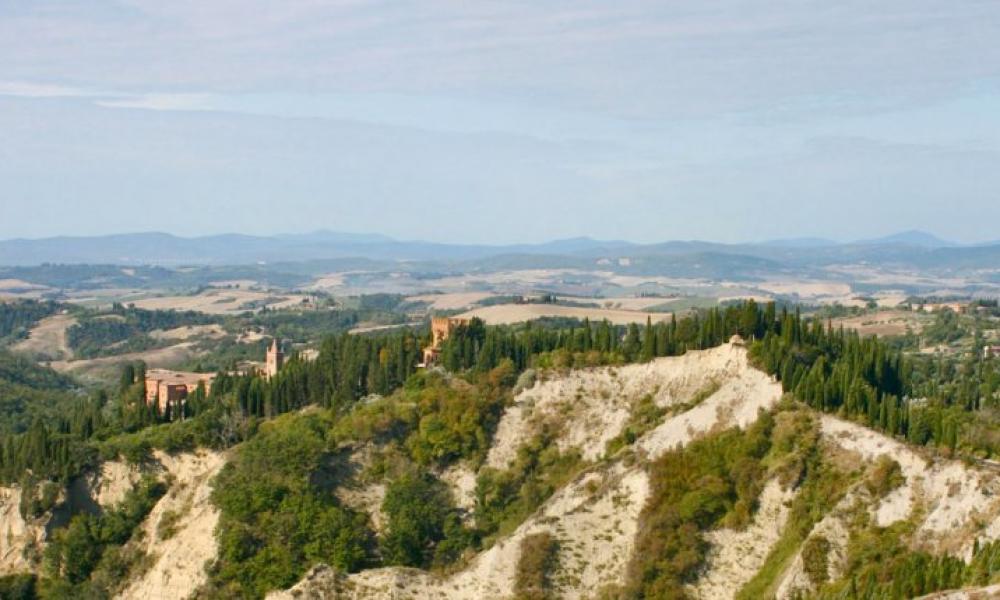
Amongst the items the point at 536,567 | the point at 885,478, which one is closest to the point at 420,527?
the point at 536,567

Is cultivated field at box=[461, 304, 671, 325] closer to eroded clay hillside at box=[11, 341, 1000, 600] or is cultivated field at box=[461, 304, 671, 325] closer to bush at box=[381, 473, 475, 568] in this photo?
eroded clay hillside at box=[11, 341, 1000, 600]

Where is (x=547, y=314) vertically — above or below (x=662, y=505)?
below

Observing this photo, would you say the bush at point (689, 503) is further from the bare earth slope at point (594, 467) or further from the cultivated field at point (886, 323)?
the cultivated field at point (886, 323)

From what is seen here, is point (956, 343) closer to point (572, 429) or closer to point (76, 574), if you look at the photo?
point (572, 429)

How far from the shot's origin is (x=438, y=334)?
7869 cm

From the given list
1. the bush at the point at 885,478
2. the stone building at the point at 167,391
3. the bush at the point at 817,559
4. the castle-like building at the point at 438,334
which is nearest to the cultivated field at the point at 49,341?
the stone building at the point at 167,391

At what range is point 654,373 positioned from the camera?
206ft

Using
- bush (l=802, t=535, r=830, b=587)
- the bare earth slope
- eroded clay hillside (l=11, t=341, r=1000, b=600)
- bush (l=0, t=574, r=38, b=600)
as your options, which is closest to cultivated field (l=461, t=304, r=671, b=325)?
the bare earth slope

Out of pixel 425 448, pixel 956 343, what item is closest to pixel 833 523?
pixel 425 448

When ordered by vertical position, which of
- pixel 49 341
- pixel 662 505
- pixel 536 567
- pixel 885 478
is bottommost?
pixel 49 341

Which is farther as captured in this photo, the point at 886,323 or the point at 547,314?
the point at 547,314

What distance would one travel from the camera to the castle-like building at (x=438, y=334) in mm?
75625

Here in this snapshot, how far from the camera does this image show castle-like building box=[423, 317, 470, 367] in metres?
75.6

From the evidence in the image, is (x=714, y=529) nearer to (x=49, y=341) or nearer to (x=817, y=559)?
(x=817, y=559)
